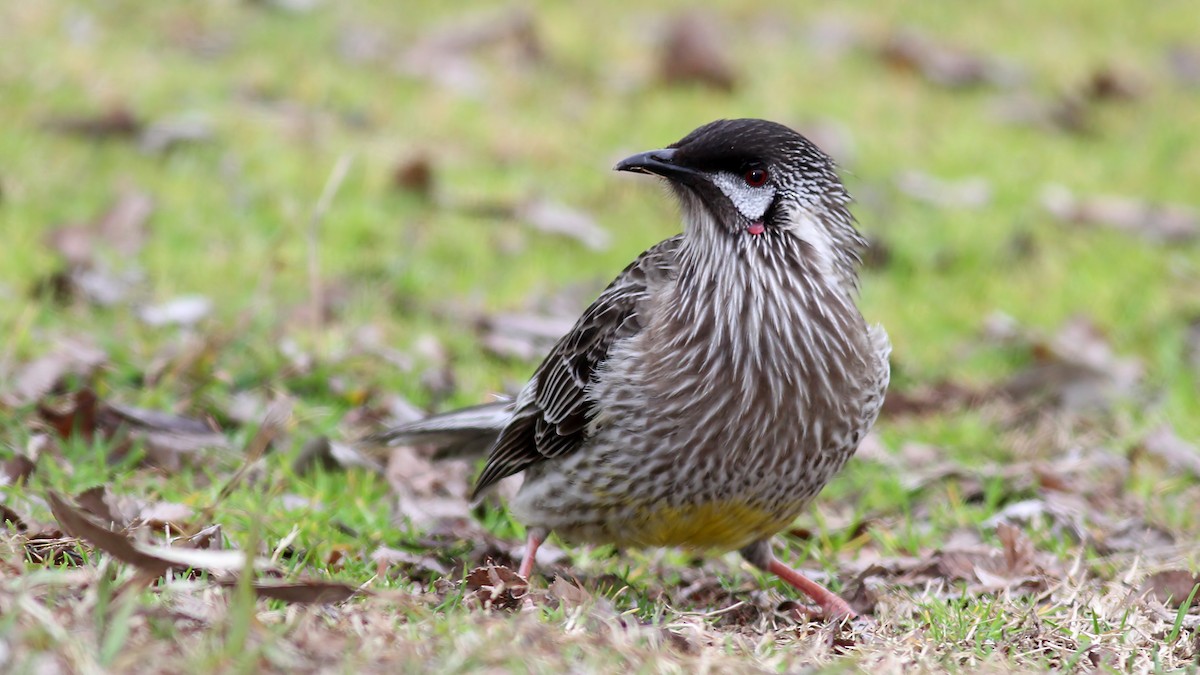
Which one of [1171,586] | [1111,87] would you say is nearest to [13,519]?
[1171,586]

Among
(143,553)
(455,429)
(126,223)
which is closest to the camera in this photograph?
(143,553)

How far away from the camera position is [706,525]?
4406 millimetres

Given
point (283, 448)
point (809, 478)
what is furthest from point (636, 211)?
point (809, 478)

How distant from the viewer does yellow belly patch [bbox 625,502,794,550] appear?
4355 millimetres

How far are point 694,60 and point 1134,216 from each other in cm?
314

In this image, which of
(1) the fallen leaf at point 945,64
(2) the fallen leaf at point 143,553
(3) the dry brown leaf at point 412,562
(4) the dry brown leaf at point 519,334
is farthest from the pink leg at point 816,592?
(1) the fallen leaf at point 945,64

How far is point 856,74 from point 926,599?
7.18m

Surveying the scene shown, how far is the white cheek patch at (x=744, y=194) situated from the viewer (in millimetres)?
4477

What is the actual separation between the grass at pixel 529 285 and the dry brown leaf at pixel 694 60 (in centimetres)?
10

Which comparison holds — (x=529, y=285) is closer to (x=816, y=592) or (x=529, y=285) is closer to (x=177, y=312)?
(x=177, y=312)

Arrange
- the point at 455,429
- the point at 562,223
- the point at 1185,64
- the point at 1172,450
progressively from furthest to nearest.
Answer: the point at 1185,64 < the point at 562,223 < the point at 1172,450 < the point at 455,429

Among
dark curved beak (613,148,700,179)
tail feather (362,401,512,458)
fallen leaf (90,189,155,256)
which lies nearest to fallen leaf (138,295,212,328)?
fallen leaf (90,189,155,256)

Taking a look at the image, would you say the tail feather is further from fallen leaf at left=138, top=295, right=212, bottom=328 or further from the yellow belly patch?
fallen leaf at left=138, top=295, right=212, bottom=328

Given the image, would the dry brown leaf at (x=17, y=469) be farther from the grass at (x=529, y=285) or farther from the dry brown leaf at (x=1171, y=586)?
the dry brown leaf at (x=1171, y=586)
